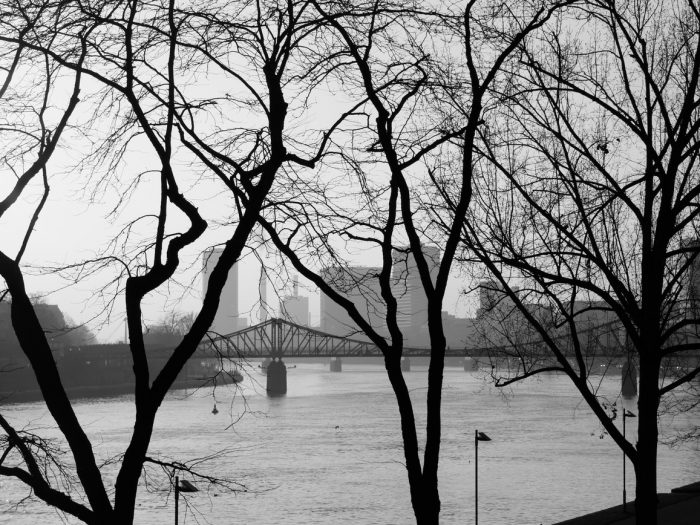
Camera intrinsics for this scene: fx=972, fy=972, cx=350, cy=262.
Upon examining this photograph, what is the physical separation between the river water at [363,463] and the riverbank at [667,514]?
11.2 feet

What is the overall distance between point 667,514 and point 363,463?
22240mm

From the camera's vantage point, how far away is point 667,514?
55.0 feet

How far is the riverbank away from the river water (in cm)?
343

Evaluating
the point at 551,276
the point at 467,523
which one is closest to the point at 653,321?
the point at 551,276

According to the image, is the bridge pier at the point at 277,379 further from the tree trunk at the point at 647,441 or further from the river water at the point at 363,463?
the tree trunk at the point at 647,441

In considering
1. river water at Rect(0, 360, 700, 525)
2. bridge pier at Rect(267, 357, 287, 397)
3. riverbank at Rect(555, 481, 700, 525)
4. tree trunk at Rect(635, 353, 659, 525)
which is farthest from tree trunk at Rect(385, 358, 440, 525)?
bridge pier at Rect(267, 357, 287, 397)

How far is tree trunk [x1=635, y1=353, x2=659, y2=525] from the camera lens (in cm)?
979

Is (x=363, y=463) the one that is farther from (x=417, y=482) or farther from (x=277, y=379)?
(x=277, y=379)

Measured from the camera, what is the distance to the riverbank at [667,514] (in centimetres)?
1612

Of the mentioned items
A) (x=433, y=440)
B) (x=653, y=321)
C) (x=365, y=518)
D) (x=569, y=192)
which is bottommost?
(x=365, y=518)

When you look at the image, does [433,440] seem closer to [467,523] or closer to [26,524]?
[467,523]

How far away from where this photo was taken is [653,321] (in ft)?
32.0

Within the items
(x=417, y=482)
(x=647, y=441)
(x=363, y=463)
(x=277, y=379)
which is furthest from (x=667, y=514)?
(x=277, y=379)

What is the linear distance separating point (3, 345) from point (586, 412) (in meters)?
41.8
